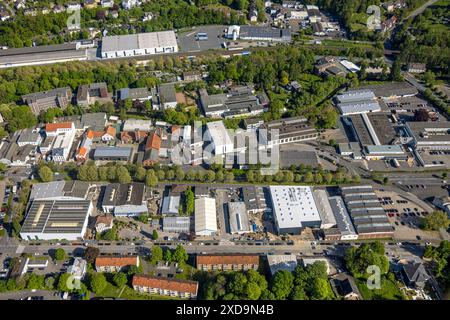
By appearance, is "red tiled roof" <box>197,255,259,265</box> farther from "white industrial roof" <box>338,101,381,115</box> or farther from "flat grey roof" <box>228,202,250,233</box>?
"white industrial roof" <box>338,101,381,115</box>

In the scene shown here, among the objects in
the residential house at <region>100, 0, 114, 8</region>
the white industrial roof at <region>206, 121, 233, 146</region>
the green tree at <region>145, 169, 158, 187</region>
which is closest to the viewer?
the green tree at <region>145, 169, 158, 187</region>

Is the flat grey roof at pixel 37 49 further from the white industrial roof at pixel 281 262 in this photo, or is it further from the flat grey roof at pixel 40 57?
the white industrial roof at pixel 281 262

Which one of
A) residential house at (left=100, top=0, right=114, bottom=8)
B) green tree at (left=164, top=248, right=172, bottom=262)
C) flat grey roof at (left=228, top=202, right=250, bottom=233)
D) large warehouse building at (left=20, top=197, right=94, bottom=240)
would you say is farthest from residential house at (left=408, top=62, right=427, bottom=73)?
residential house at (left=100, top=0, right=114, bottom=8)

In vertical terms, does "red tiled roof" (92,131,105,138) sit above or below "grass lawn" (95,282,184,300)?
above

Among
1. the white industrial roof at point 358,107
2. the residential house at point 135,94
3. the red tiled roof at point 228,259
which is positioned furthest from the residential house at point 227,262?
the residential house at point 135,94

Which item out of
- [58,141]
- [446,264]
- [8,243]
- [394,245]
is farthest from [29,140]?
[446,264]

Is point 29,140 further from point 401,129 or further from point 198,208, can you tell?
point 401,129
